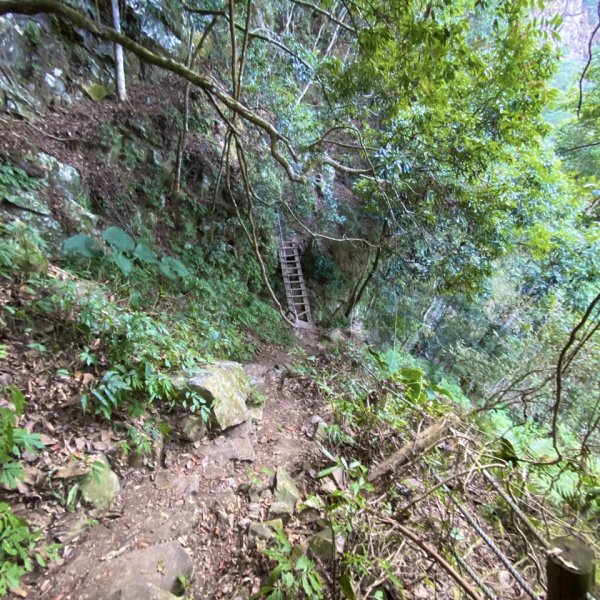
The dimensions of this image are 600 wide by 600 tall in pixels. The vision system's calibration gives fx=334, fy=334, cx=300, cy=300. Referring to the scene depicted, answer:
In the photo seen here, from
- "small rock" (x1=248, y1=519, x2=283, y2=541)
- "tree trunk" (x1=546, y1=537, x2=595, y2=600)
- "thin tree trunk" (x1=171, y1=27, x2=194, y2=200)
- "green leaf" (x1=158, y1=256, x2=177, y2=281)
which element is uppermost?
"thin tree trunk" (x1=171, y1=27, x2=194, y2=200)

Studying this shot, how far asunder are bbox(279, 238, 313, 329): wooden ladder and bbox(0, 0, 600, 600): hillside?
3.1 inches

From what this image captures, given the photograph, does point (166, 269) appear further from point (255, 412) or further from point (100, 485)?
point (100, 485)

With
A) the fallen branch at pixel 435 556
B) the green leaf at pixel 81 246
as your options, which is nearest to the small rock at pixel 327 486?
the fallen branch at pixel 435 556

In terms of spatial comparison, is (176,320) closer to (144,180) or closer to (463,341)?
(144,180)

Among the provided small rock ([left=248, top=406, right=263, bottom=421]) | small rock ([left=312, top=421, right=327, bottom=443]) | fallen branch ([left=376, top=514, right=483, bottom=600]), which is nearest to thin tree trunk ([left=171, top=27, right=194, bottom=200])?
small rock ([left=248, top=406, right=263, bottom=421])

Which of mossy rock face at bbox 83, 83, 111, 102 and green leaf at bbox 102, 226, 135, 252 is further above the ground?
mossy rock face at bbox 83, 83, 111, 102

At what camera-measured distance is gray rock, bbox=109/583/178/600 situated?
1655 mm

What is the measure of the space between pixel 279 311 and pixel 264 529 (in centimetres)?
282

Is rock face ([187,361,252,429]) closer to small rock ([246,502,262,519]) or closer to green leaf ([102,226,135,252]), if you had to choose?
small rock ([246,502,262,519])

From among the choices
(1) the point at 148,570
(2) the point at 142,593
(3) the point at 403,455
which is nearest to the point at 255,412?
(3) the point at 403,455

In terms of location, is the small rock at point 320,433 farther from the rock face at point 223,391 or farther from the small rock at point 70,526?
the small rock at point 70,526

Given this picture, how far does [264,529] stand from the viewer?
7.42ft

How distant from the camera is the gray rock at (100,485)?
204cm

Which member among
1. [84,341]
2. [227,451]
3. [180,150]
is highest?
[180,150]
